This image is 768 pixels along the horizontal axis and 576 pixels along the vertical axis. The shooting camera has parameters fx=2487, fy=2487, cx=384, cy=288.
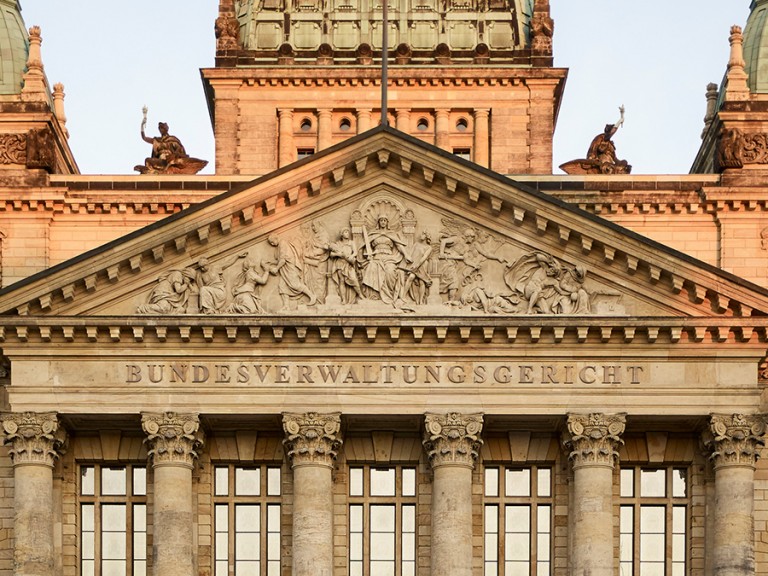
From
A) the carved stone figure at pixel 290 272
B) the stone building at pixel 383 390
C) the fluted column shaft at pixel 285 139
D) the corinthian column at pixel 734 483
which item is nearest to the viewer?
the corinthian column at pixel 734 483

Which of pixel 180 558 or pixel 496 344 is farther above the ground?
pixel 496 344

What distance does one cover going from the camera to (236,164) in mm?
82000

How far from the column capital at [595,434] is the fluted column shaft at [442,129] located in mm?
19325

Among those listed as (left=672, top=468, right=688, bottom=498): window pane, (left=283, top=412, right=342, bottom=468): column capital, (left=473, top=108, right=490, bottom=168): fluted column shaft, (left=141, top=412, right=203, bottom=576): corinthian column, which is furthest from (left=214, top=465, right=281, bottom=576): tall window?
(left=473, top=108, right=490, bottom=168): fluted column shaft

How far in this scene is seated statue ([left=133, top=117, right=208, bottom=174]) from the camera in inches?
3044

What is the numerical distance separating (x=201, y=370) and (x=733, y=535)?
47.3ft

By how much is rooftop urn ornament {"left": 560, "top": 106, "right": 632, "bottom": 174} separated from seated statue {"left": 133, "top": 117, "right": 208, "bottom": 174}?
11659mm

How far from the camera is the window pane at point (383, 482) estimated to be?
218 feet

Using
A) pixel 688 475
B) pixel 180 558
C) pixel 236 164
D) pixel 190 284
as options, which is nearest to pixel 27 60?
pixel 236 164

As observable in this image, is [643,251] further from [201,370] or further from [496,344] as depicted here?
[201,370]

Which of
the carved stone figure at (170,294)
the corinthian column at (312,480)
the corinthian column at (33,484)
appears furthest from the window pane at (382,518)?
the corinthian column at (33,484)

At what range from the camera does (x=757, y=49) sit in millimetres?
76062

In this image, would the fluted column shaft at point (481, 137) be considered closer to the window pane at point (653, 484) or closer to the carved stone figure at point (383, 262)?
the carved stone figure at point (383, 262)

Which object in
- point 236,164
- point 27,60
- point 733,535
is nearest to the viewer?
point 733,535
